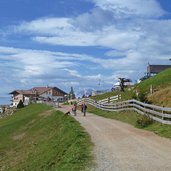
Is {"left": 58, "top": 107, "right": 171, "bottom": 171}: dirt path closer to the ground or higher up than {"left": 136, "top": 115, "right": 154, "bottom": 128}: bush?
closer to the ground

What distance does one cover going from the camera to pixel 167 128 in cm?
2298

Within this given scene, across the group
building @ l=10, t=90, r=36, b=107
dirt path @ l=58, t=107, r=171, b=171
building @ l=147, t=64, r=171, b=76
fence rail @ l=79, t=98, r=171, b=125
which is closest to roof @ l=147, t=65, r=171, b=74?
building @ l=147, t=64, r=171, b=76

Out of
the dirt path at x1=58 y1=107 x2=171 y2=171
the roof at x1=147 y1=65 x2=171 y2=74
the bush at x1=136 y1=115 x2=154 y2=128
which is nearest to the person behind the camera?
the dirt path at x1=58 y1=107 x2=171 y2=171

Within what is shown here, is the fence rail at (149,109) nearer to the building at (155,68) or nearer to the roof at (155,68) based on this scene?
the building at (155,68)

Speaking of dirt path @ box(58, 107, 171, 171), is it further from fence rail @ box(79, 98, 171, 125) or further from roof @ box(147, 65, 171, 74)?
roof @ box(147, 65, 171, 74)

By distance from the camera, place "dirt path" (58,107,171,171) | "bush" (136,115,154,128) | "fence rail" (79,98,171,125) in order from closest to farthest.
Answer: "dirt path" (58,107,171,171) < "fence rail" (79,98,171,125) < "bush" (136,115,154,128)

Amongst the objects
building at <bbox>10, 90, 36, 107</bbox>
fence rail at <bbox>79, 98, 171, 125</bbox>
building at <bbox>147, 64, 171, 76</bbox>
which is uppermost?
building at <bbox>147, 64, 171, 76</bbox>

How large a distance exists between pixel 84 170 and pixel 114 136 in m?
9.08

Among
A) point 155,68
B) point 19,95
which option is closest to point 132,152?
point 155,68

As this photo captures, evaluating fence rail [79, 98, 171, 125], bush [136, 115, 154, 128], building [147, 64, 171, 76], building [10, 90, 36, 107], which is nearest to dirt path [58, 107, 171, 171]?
fence rail [79, 98, 171, 125]

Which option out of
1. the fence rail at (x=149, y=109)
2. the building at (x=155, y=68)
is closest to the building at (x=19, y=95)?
the building at (x=155, y=68)

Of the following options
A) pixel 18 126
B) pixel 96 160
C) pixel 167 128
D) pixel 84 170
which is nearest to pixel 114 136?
pixel 167 128

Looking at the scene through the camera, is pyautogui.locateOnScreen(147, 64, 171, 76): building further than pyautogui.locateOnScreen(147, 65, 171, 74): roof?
No

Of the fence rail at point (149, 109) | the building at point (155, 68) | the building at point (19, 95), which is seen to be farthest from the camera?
the building at point (19, 95)
